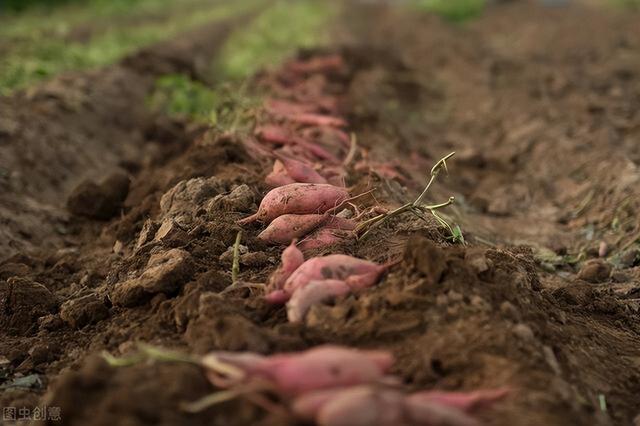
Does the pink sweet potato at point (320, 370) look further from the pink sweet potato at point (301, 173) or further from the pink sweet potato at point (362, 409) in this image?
the pink sweet potato at point (301, 173)

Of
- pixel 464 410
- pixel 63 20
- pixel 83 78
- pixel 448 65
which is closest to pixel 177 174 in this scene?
pixel 464 410

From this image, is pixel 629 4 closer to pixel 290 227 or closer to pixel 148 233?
pixel 290 227

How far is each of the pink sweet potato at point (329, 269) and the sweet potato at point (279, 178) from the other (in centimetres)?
109

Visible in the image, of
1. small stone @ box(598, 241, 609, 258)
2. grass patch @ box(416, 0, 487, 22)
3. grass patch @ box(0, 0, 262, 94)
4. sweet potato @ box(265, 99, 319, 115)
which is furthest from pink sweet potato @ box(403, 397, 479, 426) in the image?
grass patch @ box(416, 0, 487, 22)

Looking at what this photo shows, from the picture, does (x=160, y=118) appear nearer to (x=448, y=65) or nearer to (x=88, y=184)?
(x=88, y=184)

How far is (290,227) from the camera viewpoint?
3170mm

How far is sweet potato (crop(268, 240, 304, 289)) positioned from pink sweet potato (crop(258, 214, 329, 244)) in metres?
0.40

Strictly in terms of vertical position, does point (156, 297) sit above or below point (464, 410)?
below

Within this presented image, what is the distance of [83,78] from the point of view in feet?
23.7

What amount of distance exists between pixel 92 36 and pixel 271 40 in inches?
Result: 130

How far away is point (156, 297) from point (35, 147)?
333cm

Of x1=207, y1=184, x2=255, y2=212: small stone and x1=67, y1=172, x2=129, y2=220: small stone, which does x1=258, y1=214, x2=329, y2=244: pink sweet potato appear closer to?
x1=207, y1=184, x2=255, y2=212: small stone

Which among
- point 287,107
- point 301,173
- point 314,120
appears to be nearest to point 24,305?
point 301,173

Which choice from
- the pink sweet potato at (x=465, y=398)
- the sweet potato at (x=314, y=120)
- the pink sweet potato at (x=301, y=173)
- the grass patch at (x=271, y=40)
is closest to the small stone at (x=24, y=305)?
the pink sweet potato at (x=301, y=173)
